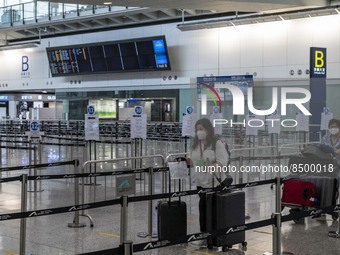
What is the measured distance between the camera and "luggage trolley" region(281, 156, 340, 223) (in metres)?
9.04

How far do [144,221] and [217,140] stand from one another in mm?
2175

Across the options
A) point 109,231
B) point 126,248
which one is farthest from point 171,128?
point 126,248

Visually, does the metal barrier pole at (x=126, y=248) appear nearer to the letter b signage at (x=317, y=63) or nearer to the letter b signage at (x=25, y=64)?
the letter b signage at (x=317, y=63)

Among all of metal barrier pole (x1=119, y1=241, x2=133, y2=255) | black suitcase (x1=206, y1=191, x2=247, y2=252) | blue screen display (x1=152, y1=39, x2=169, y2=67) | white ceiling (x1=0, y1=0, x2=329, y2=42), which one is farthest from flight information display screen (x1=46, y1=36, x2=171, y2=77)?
metal barrier pole (x1=119, y1=241, x2=133, y2=255)

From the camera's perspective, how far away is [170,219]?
287 inches

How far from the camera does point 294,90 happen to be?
28.0 feet

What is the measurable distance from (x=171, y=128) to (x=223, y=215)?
16308 mm

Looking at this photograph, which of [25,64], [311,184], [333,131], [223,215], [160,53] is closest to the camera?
[223,215]

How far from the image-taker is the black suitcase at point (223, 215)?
725 cm

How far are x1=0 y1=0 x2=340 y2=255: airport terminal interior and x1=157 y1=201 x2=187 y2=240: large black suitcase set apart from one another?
2 cm

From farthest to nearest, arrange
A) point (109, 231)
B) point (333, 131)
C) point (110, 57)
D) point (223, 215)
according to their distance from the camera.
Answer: point (110, 57) → point (333, 131) → point (109, 231) → point (223, 215)

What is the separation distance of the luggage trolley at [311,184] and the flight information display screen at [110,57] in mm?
18177

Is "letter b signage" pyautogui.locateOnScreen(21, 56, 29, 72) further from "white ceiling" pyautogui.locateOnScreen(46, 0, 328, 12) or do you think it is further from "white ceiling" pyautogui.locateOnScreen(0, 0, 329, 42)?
"white ceiling" pyautogui.locateOnScreen(46, 0, 328, 12)

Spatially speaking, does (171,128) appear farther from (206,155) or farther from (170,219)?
(170,219)
